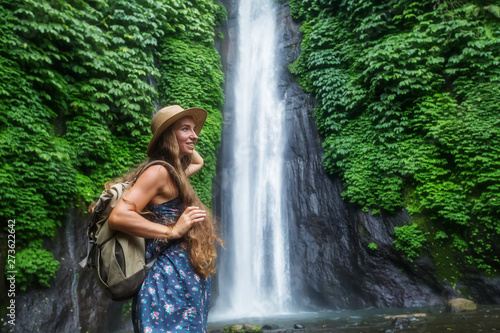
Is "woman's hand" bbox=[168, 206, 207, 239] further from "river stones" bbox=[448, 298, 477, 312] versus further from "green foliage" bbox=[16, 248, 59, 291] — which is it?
"river stones" bbox=[448, 298, 477, 312]

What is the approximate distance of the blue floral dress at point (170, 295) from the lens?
1.71 m

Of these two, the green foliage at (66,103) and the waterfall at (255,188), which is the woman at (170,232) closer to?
the green foliage at (66,103)

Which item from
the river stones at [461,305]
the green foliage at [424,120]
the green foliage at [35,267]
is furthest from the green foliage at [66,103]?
the river stones at [461,305]

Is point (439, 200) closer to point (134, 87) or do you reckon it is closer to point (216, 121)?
point (216, 121)

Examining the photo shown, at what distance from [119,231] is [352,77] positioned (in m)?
10.7

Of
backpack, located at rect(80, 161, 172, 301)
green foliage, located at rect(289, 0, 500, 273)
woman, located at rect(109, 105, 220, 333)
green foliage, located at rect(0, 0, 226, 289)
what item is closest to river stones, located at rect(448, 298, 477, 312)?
green foliage, located at rect(289, 0, 500, 273)

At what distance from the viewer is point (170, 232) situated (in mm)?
1782

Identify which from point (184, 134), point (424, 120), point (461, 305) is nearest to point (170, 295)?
point (184, 134)

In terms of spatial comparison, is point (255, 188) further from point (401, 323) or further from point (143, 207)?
point (143, 207)

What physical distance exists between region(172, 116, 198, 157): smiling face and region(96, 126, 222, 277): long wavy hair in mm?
29

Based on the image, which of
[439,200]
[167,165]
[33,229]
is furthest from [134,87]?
[439,200]

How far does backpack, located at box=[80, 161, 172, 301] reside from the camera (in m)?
1.67

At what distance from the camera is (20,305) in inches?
217

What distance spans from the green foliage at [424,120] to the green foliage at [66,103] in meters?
4.99
